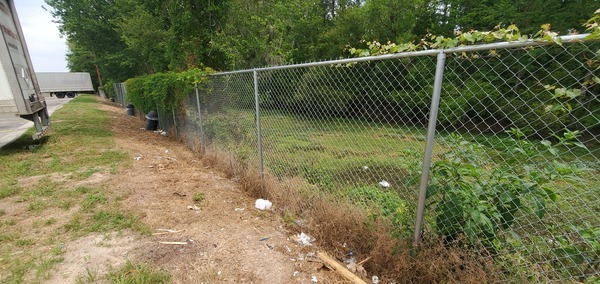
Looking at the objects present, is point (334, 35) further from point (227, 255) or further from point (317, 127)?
point (227, 255)

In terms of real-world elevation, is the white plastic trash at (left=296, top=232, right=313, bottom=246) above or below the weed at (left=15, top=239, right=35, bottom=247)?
below

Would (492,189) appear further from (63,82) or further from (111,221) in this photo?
(63,82)

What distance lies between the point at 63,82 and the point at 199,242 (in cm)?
4076

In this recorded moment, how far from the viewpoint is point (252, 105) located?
3932 mm

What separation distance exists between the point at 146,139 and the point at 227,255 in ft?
21.6

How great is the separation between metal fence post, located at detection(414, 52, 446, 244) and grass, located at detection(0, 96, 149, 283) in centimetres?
284

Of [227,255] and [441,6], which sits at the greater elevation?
[441,6]

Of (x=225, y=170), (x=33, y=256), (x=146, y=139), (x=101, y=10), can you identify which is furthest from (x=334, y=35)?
(x=101, y=10)

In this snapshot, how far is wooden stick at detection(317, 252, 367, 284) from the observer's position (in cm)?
216

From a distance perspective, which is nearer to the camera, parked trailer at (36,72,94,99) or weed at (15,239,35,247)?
weed at (15,239,35,247)

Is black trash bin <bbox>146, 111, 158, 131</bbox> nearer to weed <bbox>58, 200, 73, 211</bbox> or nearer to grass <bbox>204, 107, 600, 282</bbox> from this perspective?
grass <bbox>204, 107, 600, 282</bbox>

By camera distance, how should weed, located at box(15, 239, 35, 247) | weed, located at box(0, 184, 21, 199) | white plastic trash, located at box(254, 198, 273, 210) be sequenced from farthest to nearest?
weed, located at box(0, 184, 21, 199), white plastic trash, located at box(254, 198, 273, 210), weed, located at box(15, 239, 35, 247)

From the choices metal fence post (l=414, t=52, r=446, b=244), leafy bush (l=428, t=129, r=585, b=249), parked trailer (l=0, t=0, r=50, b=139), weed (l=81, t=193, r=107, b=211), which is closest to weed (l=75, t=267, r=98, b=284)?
weed (l=81, t=193, r=107, b=211)

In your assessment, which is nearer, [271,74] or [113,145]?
[271,74]
